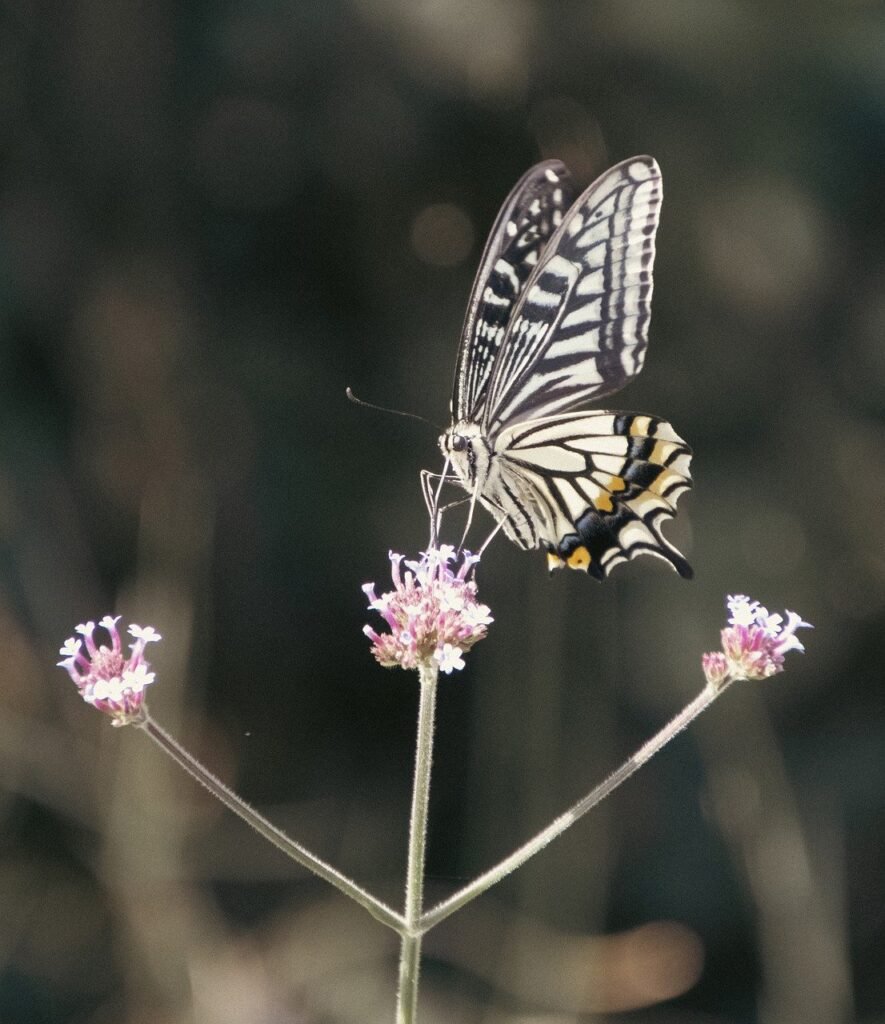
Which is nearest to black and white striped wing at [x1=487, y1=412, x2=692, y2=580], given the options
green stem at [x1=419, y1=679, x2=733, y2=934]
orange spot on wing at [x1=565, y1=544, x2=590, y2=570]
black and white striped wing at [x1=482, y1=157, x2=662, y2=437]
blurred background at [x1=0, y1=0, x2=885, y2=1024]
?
orange spot on wing at [x1=565, y1=544, x2=590, y2=570]

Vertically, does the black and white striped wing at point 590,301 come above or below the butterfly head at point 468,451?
above

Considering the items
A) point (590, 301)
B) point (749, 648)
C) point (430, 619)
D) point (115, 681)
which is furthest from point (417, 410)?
point (115, 681)

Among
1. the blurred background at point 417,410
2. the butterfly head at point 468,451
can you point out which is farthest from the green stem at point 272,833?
the blurred background at point 417,410

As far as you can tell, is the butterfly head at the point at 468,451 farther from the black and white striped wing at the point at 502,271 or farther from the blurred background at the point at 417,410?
the blurred background at the point at 417,410

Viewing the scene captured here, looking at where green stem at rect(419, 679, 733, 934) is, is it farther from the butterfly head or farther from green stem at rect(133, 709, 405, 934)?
the butterfly head

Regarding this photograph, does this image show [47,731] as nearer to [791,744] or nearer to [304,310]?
[304,310]

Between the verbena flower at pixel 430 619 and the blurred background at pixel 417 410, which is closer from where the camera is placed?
the verbena flower at pixel 430 619

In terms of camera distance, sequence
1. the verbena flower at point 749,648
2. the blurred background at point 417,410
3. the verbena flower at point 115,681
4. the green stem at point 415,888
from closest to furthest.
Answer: the green stem at point 415,888 → the verbena flower at point 115,681 → the verbena flower at point 749,648 → the blurred background at point 417,410
